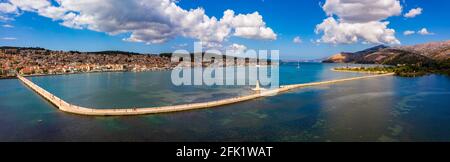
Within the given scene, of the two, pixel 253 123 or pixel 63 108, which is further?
pixel 63 108

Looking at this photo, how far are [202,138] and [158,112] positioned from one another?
805cm

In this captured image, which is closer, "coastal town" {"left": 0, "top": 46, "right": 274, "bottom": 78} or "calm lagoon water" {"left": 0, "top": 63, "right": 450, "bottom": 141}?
"calm lagoon water" {"left": 0, "top": 63, "right": 450, "bottom": 141}

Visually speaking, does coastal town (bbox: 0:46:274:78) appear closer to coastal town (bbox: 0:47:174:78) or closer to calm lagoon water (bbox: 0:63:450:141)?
coastal town (bbox: 0:47:174:78)

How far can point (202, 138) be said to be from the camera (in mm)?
17703

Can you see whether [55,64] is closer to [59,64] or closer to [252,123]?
[59,64]

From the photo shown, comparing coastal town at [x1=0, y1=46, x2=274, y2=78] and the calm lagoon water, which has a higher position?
coastal town at [x1=0, y1=46, x2=274, y2=78]

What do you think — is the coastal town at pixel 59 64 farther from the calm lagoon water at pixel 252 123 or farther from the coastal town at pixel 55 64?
the calm lagoon water at pixel 252 123

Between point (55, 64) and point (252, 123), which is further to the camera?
point (55, 64)

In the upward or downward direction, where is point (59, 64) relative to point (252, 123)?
upward

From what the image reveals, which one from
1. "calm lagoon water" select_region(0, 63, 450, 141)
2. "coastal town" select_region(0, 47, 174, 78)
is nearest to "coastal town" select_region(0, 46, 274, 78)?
"coastal town" select_region(0, 47, 174, 78)

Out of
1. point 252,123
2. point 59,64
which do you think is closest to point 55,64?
point 59,64
